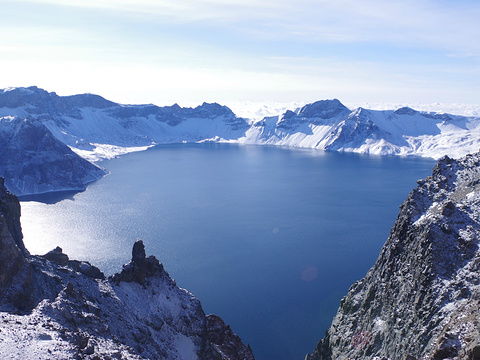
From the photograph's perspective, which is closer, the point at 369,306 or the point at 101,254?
the point at 369,306

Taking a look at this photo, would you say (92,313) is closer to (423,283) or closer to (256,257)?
(423,283)

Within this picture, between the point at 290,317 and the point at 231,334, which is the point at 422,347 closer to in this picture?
the point at 231,334

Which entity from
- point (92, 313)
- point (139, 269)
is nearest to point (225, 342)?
point (139, 269)

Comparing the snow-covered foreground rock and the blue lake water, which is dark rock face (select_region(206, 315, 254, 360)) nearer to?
the snow-covered foreground rock

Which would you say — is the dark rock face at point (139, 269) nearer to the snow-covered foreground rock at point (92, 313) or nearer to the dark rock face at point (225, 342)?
the snow-covered foreground rock at point (92, 313)

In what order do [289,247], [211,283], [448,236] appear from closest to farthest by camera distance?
[448,236], [211,283], [289,247]

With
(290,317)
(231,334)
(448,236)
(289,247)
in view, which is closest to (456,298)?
(448,236)
